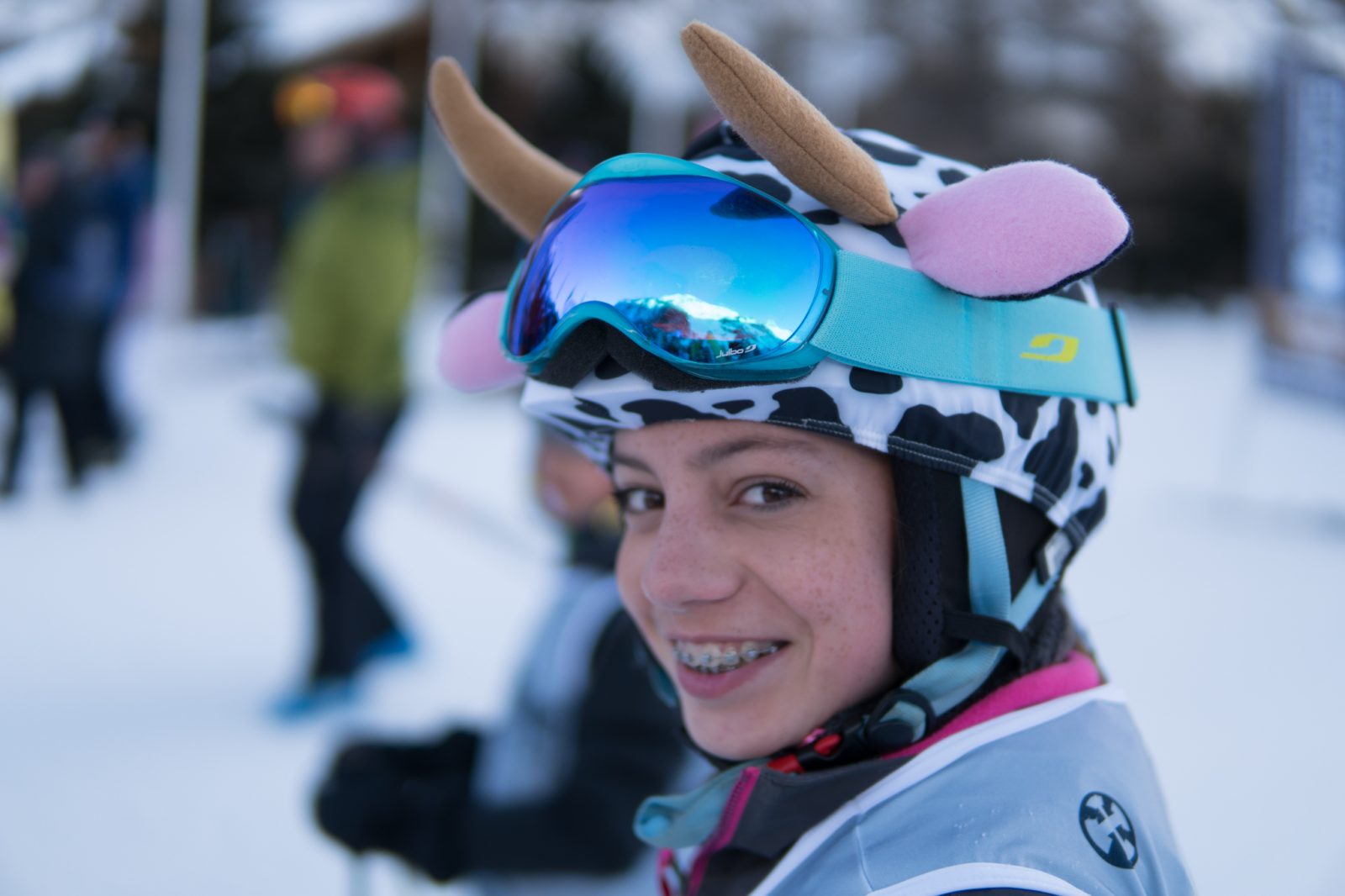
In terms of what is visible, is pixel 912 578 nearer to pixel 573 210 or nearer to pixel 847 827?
pixel 847 827

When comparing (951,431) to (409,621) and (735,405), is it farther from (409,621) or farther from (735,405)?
(409,621)

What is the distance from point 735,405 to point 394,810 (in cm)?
128

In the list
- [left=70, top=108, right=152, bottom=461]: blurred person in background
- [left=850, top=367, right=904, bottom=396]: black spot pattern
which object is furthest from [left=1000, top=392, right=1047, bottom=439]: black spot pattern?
[left=70, top=108, right=152, bottom=461]: blurred person in background

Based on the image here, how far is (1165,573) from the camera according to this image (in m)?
5.30

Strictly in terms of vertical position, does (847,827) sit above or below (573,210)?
below

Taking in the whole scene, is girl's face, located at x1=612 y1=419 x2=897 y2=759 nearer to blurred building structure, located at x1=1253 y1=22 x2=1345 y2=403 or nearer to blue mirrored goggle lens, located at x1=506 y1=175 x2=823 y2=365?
blue mirrored goggle lens, located at x1=506 y1=175 x2=823 y2=365

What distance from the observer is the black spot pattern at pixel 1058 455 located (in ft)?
4.09

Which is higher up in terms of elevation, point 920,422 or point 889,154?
point 889,154

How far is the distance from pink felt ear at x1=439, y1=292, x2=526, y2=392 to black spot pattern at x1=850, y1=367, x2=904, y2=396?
522 mm

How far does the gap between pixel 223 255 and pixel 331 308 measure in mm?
12737

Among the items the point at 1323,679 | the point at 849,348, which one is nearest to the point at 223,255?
the point at 1323,679

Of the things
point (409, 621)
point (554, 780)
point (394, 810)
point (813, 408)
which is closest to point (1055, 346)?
point (813, 408)

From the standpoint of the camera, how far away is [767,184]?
1.21 meters

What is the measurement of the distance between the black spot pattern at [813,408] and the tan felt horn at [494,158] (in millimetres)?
432
